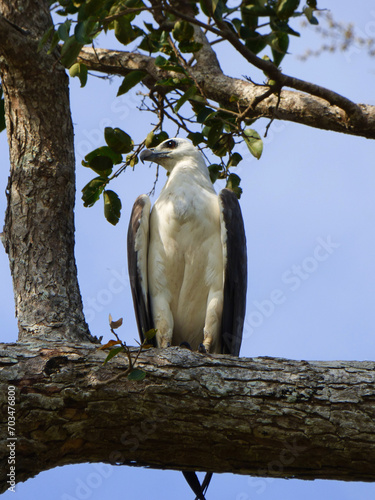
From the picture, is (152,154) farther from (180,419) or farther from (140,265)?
(180,419)

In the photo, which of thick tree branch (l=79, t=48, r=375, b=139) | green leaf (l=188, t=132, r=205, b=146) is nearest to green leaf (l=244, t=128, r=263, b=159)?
thick tree branch (l=79, t=48, r=375, b=139)

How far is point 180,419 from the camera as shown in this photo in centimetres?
301

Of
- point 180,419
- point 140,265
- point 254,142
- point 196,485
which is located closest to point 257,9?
point 254,142

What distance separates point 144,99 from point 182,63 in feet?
1.46

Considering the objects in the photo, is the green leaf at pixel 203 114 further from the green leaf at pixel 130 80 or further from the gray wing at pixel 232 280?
the gray wing at pixel 232 280

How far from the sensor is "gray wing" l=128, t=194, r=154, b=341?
5.02 metres

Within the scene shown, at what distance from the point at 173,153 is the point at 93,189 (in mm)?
1315

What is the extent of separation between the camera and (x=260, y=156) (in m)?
4.33

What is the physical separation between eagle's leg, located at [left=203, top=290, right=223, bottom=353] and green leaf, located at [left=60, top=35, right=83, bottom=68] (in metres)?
2.14

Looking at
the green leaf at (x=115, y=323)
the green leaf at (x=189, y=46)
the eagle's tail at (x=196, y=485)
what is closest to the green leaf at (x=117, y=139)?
the green leaf at (x=189, y=46)

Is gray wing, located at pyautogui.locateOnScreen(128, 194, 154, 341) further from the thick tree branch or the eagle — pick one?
the thick tree branch

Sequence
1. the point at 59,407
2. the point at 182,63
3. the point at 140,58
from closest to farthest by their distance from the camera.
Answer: the point at 59,407 < the point at 182,63 < the point at 140,58

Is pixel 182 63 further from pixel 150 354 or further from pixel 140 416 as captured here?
pixel 140 416

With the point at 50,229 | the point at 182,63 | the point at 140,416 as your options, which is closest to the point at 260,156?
the point at 182,63
